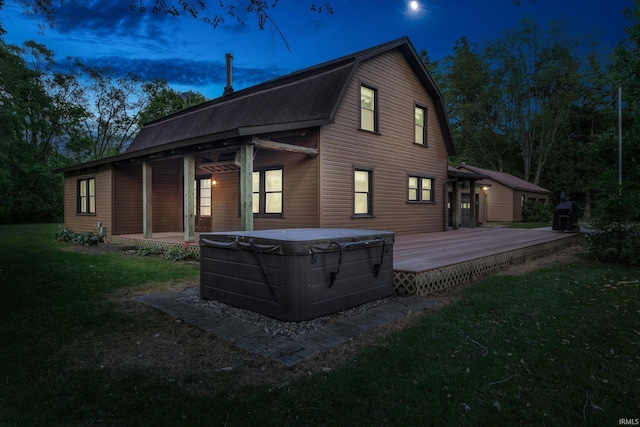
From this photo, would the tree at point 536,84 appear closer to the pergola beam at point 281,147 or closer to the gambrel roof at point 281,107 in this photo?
the gambrel roof at point 281,107

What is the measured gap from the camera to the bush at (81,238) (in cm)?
1277

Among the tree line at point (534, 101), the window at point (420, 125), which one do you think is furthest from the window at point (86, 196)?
the tree line at point (534, 101)

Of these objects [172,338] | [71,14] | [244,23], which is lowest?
[172,338]

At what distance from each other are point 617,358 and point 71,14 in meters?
6.62

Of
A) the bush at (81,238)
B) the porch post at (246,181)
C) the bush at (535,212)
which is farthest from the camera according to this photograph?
the bush at (535,212)

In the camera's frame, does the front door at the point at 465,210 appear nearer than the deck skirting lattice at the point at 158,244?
No

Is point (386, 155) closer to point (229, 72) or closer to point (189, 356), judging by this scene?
point (229, 72)

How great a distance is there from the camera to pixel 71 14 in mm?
4195

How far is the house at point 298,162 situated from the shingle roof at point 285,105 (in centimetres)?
4

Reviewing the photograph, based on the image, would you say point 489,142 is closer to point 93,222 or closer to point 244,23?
point 93,222

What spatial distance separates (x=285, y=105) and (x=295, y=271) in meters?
8.06

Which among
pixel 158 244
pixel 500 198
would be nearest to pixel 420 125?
pixel 158 244

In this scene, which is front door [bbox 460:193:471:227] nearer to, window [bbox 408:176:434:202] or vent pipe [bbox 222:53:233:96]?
window [bbox 408:176:434:202]

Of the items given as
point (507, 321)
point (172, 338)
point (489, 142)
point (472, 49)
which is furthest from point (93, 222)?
point (472, 49)
